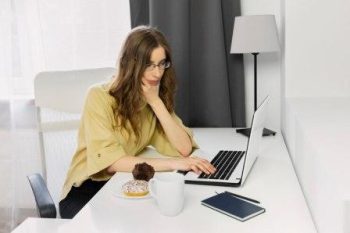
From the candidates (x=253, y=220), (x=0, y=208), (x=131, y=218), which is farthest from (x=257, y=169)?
(x=0, y=208)

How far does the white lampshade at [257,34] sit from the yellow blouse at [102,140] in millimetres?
601

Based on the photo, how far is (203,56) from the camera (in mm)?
2369

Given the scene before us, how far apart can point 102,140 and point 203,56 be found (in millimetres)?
1041

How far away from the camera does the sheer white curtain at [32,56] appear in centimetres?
245

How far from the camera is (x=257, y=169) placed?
1497mm

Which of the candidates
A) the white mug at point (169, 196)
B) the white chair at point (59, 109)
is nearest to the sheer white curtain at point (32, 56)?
the white chair at point (59, 109)

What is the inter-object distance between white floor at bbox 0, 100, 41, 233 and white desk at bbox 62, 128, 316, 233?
124cm

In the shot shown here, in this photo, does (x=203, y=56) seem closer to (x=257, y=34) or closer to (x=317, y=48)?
(x=257, y=34)

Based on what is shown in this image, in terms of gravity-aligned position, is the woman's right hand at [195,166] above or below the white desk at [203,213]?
above

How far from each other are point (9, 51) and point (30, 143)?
1.72 feet

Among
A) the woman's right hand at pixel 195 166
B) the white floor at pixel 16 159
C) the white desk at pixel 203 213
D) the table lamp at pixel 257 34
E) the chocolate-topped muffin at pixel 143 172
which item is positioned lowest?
the white floor at pixel 16 159

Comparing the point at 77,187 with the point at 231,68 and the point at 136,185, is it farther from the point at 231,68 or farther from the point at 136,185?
the point at 231,68

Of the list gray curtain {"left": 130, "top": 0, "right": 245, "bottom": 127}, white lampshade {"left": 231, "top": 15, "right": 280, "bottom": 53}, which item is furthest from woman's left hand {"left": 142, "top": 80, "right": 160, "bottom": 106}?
gray curtain {"left": 130, "top": 0, "right": 245, "bottom": 127}

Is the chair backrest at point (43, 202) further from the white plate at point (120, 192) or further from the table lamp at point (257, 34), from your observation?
the table lamp at point (257, 34)
